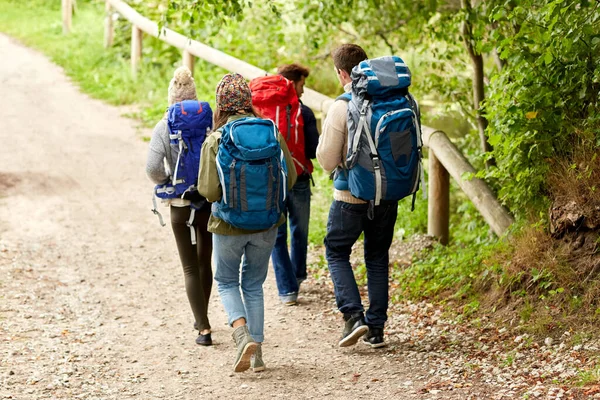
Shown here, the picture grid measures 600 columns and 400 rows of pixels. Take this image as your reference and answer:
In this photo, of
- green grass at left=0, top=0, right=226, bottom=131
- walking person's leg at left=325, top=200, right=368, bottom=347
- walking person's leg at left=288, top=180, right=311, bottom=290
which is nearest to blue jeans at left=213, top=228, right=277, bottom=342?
walking person's leg at left=325, top=200, right=368, bottom=347

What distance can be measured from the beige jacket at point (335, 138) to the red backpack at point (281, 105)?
2.68 feet

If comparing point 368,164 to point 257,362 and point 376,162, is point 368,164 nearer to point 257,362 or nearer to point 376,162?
point 376,162

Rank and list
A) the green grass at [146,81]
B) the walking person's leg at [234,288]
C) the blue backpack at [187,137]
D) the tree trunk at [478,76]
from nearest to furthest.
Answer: the walking person's leg at [234,288], the blue backpack at [187,137], the green grass at [146,81], the tree trunk at [478,76]

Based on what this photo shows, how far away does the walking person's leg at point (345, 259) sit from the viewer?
5.15m

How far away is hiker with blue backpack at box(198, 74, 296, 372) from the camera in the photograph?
4.65 m

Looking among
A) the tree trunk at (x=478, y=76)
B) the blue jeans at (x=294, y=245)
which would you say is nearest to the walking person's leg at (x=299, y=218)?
the blue jeans at (x=294, y=245)

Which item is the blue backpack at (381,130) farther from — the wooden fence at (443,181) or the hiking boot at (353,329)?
the wooden fence at (443,181)

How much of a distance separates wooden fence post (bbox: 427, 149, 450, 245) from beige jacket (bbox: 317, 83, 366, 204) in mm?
2420

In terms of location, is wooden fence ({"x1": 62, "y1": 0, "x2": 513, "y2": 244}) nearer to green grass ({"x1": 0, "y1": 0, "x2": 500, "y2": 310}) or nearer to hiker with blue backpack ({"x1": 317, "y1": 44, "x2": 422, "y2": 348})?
green grass ({"x1": 0, "y1": 0, "x2": 500, "y2": 310})

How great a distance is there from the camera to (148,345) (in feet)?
18.7

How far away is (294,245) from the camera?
6.41m

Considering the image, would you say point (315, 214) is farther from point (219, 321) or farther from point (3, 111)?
point (3, 111)

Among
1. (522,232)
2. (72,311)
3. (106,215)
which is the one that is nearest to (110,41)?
(106,215)

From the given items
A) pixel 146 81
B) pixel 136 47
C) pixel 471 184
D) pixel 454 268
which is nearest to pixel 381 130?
pixel 471 184
